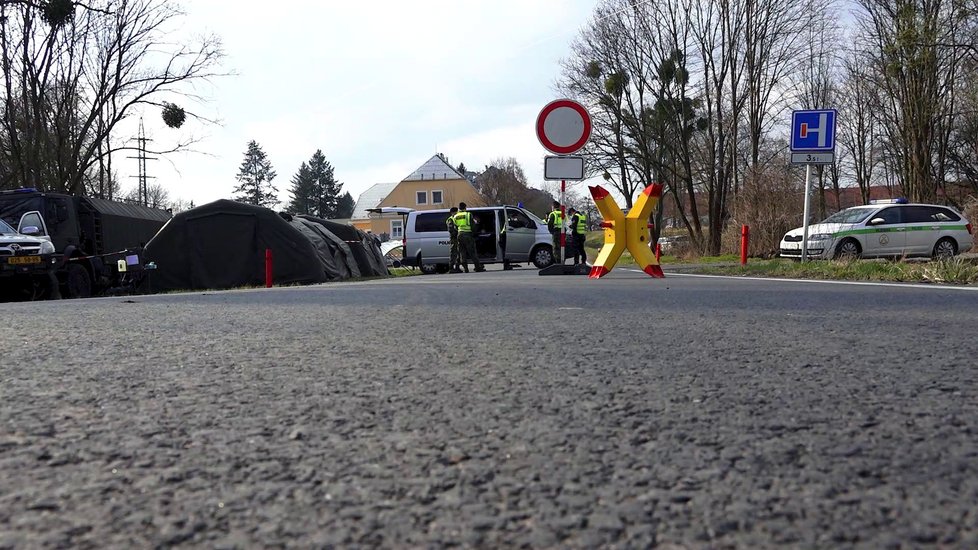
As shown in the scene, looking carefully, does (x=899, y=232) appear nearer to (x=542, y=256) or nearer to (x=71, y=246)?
(x=542, y=256)

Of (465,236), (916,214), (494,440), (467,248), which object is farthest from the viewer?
(467,248)

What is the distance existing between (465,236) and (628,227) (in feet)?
33.5

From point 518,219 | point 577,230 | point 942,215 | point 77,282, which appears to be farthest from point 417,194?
point 77,282

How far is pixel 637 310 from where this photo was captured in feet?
18.6

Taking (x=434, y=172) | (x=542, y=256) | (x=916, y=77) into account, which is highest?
(x=434, y=172)

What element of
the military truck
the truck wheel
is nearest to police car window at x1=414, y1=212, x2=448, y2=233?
the military truck

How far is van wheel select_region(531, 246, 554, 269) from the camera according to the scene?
23.7m

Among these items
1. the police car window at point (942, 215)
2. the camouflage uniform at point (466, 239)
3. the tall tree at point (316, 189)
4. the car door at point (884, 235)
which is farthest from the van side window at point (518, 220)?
the tall tree at point (316, 189)

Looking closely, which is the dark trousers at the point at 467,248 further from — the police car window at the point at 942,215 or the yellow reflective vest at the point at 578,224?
the police car window at the point at 942,215

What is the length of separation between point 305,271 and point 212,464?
17.7 m

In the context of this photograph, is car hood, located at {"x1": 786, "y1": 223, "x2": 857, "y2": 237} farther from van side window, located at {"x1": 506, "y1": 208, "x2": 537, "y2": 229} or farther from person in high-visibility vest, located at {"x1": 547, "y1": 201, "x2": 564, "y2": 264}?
van side window, located at {"x1": 506, "y1": 208, "x2": 537, "y2": 229}

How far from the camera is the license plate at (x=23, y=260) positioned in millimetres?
13800

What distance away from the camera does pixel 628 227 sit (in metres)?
11.3

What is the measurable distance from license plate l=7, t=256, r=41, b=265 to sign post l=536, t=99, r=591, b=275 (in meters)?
9.44
